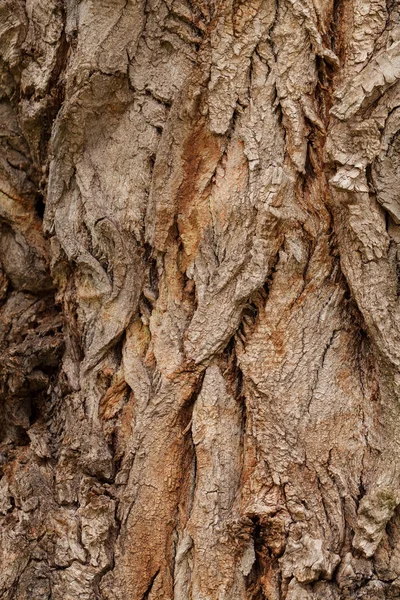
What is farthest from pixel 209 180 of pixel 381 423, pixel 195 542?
pixel 195 542

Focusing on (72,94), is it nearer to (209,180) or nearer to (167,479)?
(209,180)

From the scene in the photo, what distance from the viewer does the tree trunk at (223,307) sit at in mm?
2090

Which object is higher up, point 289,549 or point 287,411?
point 287,411

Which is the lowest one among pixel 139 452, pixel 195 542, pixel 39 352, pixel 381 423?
pixel 195 542

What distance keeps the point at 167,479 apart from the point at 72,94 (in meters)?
1.27

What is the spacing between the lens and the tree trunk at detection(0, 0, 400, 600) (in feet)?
6.86

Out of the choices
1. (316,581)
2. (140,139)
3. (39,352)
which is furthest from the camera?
(39,352)

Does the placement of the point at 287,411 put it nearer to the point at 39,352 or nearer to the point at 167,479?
the point at 167,479

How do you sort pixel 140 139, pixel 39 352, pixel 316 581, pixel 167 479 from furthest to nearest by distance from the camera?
1. pixel 39 352
2. pixel 140 139
3. pixel 167 479
4. pixel 316 581

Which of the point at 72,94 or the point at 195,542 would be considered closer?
the point at 195,542

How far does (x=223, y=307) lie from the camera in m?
2.20

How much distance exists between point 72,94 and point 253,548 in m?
1.53

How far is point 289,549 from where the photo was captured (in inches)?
81.5

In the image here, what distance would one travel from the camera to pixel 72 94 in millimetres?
2404
